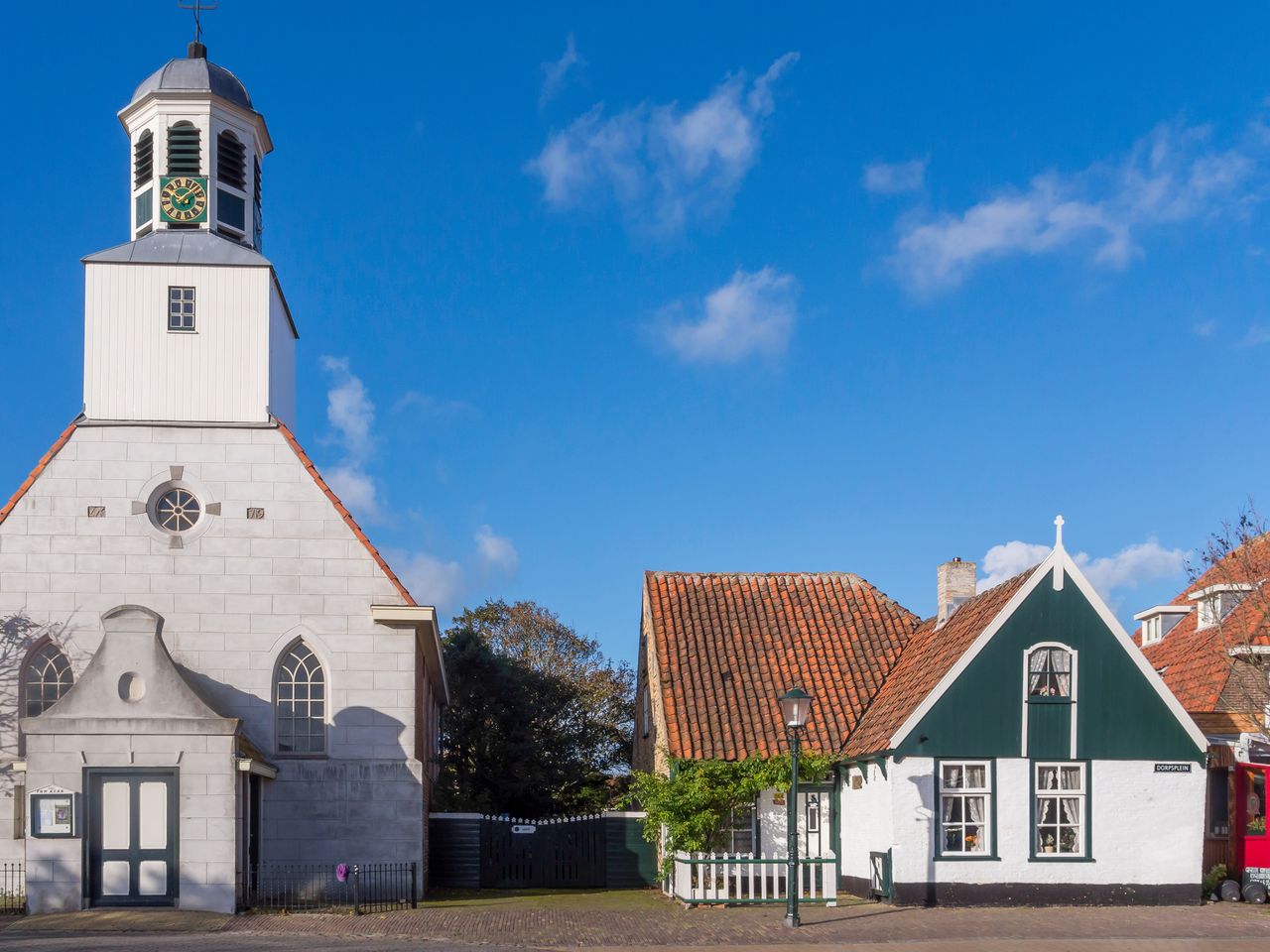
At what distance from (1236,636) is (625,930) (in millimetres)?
16323

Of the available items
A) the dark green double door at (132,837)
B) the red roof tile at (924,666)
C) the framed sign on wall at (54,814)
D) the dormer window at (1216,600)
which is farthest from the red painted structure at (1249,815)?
the framed sign on wall at (54,814)

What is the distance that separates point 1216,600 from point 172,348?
24.1 m

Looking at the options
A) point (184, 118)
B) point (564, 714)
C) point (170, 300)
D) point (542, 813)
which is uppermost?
point (184, 118)

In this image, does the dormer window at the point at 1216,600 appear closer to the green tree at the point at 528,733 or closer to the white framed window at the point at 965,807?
the white framed window at the point at 965,807

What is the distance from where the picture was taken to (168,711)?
2388cm

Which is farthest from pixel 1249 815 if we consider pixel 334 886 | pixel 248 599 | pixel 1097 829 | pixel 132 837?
pixel 132 837

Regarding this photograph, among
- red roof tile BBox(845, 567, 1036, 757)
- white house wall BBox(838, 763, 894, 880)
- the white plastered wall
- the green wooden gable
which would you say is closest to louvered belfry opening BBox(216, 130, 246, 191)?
red roof tile BBox(845, 567, 1036, 757)

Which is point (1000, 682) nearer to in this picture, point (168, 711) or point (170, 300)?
point (168, 711)

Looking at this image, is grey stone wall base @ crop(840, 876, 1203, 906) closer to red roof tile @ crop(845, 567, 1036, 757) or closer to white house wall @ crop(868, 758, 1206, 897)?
white house wall @ crop(868, 758, 1206, 897)

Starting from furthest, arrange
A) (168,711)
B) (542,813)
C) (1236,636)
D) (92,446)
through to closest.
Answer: (542,813)
(1236,636)
(92,446)
(168,711)

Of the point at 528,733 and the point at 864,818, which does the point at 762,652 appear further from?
the point at 528,733

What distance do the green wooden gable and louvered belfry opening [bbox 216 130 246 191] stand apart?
1828 cm

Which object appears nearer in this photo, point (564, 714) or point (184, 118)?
point (184, 118)

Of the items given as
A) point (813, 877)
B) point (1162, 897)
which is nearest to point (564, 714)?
point (813, 877)
